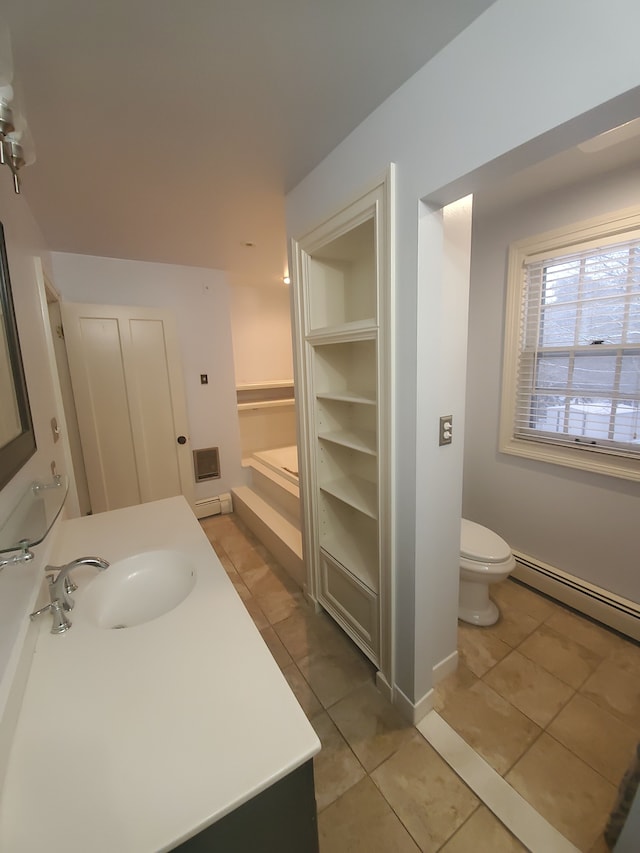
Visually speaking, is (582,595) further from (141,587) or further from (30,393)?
(30,393)

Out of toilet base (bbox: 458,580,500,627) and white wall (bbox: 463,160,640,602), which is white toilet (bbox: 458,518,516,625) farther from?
white wall (bbox: 463,160,640,602)

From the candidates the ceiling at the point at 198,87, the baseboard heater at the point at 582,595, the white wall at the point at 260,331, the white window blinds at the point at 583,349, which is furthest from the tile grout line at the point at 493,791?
the white wall at the point at 260,331

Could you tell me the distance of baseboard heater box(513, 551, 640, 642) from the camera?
1.76 meters

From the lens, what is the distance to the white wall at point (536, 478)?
5.82 feet

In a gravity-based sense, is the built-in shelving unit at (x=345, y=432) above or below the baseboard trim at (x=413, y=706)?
above

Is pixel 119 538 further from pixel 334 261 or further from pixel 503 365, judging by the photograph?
pixel 503 365

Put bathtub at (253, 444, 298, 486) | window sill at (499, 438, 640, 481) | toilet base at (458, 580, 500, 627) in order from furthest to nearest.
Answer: bathtub at (253, 444, 298, 486) < toilet base at (458, 580, 500, 627) < window sill at (499, 438, 640, 481)

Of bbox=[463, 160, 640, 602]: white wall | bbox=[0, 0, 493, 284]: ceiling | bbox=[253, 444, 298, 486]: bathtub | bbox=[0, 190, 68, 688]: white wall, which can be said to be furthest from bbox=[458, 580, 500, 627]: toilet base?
bbox=[0, 0, 493, 284]: ceiling

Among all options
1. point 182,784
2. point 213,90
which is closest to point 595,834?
point 182,784

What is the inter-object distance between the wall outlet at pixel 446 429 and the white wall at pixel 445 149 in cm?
4

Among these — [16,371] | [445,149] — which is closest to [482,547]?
[445,149]

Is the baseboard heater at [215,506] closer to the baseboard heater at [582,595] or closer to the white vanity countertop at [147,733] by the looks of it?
the white vanity countertop at [147,733]

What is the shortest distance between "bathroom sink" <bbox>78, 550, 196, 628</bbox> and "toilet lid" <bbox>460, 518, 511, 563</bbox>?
1.39 m

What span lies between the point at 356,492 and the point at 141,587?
3.41 feet
